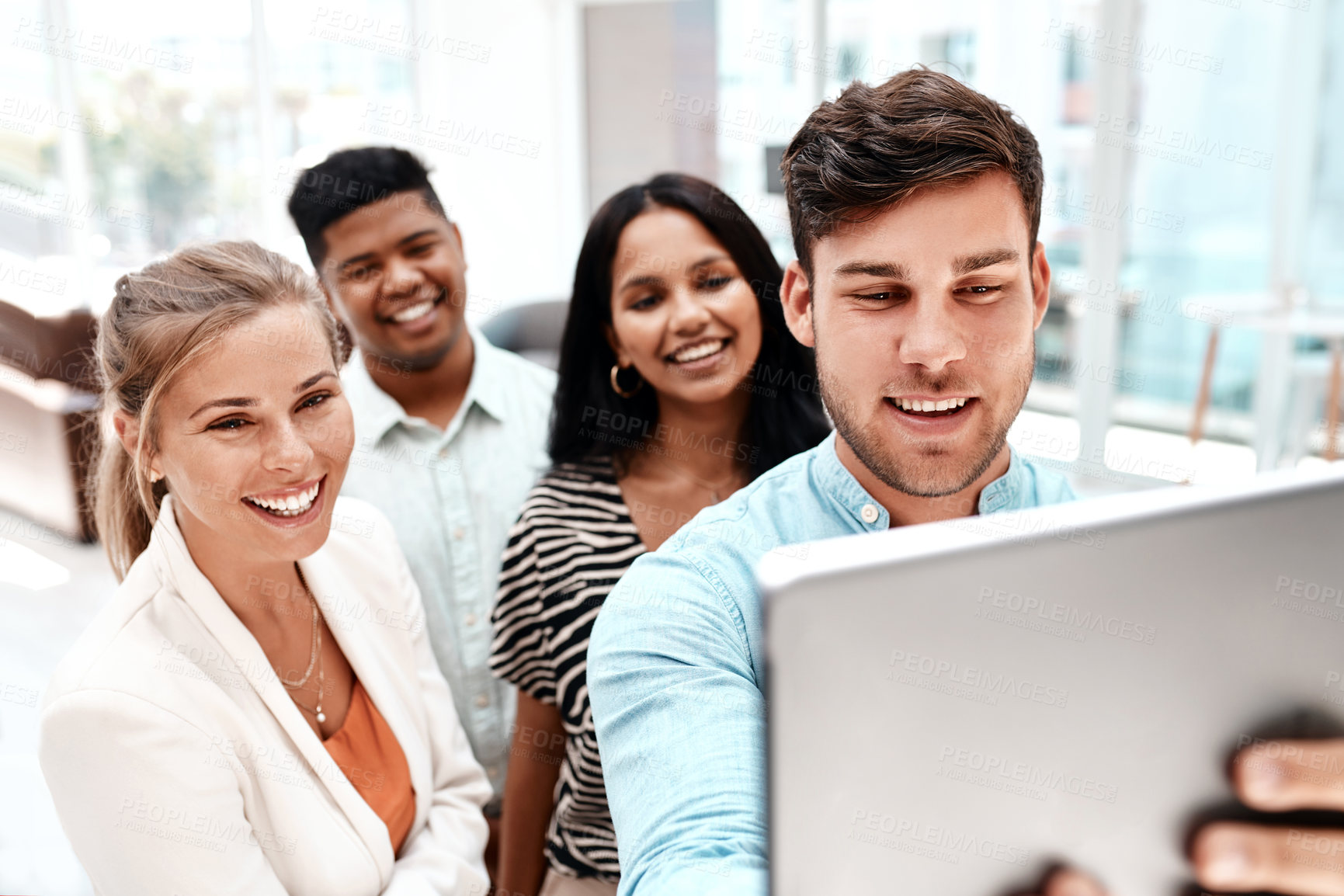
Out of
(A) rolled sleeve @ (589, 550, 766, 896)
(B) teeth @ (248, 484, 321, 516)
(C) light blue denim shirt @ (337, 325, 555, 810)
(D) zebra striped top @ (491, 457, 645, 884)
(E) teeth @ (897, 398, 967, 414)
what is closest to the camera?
(A) rolled sleeve @ (589, 550, 766, 896)

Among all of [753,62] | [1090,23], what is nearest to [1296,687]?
[1090,23]

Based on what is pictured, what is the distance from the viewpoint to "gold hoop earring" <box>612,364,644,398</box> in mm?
1612

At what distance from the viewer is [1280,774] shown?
1.86ft

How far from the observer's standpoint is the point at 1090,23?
16.2 ft

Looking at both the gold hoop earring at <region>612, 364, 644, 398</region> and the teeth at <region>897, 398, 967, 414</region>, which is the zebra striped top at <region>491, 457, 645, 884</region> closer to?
the gold hoop earring at <region>612, 364, 644, 398</region>

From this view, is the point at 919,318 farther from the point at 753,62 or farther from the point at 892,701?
the point at 753,62

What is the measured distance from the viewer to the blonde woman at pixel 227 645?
1.06 m

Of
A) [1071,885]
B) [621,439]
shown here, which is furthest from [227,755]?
[1071,885]

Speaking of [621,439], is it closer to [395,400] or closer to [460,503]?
[460,503]

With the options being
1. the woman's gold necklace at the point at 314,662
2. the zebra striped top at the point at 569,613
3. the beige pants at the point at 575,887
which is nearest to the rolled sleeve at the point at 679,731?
the zebra striped top at the point at 569,613

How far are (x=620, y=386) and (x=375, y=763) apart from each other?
643mm

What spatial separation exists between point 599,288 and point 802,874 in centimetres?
122

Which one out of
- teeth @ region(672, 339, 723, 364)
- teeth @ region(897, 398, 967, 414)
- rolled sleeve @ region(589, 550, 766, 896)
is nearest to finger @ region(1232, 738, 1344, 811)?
rolled sleeve @ region(589, 550, 766, 896)

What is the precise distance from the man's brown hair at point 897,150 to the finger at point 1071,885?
655 millimetres
